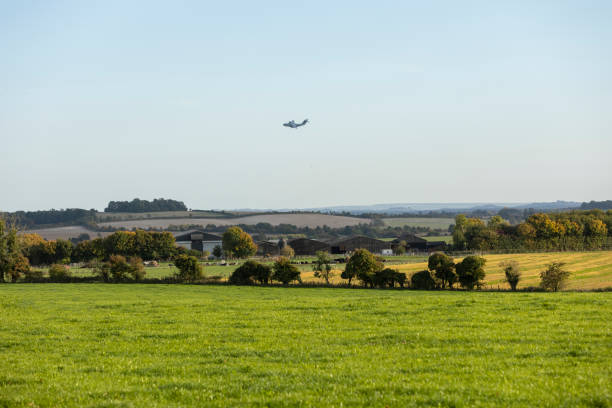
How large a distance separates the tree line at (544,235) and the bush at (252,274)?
76126 millimetres

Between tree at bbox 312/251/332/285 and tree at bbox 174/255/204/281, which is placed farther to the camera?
tree at bbox 174/255/204/281

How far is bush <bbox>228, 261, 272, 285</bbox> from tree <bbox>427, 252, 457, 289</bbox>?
20.4m

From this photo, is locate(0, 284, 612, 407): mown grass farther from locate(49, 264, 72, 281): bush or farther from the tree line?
the tree line

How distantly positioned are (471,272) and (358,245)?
115930 mm

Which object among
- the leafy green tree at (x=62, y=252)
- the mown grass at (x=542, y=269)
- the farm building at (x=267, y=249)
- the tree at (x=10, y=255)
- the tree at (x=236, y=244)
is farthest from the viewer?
the farm building at (x=267, y=249)

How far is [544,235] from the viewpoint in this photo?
133625mm

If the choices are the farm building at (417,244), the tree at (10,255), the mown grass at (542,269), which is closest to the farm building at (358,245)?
the farm building at (417,244)

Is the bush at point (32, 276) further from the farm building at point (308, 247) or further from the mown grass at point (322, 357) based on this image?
the farm building at point (308, 247)

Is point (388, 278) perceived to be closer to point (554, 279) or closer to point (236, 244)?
point (554, 279)

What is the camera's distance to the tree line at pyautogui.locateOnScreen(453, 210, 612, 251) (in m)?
128

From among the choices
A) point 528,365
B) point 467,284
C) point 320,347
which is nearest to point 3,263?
point 467,284

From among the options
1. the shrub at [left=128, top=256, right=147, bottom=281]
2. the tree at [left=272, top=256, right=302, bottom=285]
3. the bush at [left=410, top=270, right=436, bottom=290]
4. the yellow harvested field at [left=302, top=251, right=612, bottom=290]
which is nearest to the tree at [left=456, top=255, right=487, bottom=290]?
the bush at [left=410, top=270, right=436, bottom=290]

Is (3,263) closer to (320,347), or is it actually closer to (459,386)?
(320,347)

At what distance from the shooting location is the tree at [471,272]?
54.2m
